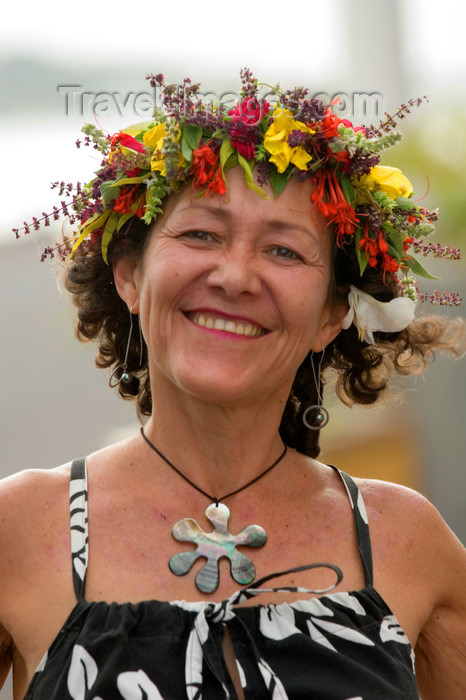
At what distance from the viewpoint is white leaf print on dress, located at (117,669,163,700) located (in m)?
1.99

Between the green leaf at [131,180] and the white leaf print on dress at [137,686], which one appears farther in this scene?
the green leaf at [131,180]

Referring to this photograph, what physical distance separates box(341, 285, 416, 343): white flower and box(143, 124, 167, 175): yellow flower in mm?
635

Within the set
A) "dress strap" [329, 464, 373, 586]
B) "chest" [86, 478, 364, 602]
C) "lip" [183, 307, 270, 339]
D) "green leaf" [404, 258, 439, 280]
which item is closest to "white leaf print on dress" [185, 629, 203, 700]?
"chest" [86, 478, 364, 602]

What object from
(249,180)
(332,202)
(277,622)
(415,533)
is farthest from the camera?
(415,533)

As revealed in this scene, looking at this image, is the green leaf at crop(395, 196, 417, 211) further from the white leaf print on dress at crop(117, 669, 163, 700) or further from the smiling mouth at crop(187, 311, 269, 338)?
the white leaf print on dress at crop(117, 669, 163, 700)

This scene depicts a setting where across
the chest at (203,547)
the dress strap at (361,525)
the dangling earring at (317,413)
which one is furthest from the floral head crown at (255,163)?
the chest at (203,547)

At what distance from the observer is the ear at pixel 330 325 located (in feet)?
8.50

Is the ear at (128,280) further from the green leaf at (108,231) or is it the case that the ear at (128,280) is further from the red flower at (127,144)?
the red flower at (127,144)

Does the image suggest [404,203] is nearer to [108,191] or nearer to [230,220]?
[230,220]

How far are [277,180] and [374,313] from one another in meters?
0.54

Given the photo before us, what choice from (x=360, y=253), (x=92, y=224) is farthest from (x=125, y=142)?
(x=360, y=253)

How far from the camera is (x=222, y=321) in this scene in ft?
7.43

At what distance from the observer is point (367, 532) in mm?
2420

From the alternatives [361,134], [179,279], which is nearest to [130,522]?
[179,279]
